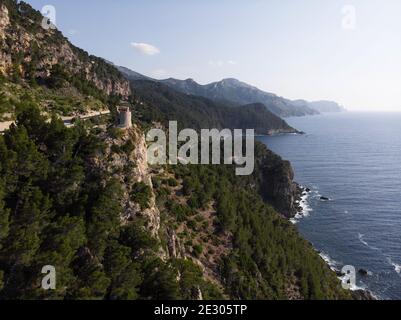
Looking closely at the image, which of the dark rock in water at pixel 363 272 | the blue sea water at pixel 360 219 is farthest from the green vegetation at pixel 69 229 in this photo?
the blue sea water at pixel 360 219

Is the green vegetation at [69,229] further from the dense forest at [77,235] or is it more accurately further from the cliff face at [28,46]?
the cliff face at [28,46]

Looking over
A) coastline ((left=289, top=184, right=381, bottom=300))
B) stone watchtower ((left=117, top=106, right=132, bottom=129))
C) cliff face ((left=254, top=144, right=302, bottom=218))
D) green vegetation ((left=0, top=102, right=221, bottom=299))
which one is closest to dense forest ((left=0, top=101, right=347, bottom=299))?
green vegetation ((left=0, top=102, right=221, bottom=299))

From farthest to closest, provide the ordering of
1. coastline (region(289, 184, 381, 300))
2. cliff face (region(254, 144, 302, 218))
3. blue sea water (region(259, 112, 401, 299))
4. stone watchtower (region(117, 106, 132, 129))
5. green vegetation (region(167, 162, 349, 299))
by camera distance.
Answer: cliff face (region(254, 144, 302, 218))
blue sea water (region(259, 112, 401, 299))
coastline (region(289, 184, 381, 300))
green vegetation (region(167, 162, 349, 299))
stone watchtower (region(117, 106, 132, 129))

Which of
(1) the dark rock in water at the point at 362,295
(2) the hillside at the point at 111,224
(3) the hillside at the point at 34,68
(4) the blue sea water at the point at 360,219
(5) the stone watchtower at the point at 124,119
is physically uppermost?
(3) the hillside at the point at 34,68

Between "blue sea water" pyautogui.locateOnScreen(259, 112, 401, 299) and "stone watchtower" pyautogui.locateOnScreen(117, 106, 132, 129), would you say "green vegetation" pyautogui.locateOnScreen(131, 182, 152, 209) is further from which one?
"blue sea water" pyautogui.locateOnScreen(259, 112, 401, 299)

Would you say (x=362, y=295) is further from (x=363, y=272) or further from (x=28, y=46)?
(x=28, y=46)

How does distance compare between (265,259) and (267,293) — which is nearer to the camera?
(267,293)
